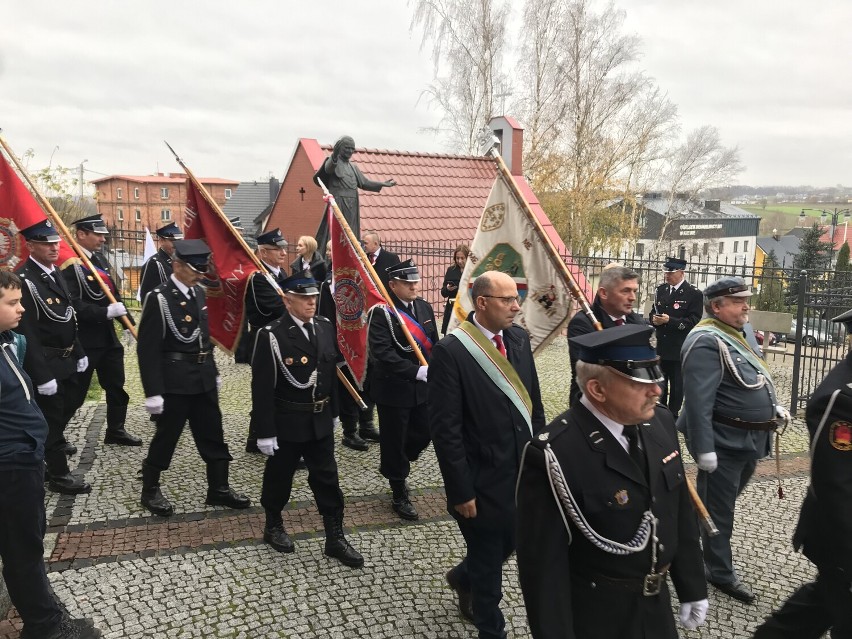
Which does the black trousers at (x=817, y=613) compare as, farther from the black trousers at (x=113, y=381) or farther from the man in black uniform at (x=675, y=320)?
the black trousers at (x=113, y=381)

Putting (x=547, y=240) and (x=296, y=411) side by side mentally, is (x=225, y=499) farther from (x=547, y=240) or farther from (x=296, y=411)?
(x=547, y=240)

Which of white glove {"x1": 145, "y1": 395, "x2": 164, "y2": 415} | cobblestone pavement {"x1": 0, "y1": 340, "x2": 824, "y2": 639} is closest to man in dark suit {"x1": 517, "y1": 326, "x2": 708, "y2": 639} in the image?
cobblestone pavement {"x1": 0, "y1": 340, "x2": 824, "y2": 639}

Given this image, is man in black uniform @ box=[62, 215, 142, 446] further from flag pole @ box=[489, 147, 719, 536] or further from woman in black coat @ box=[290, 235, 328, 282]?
flag pole @ box=[489, 147, 719, 536]

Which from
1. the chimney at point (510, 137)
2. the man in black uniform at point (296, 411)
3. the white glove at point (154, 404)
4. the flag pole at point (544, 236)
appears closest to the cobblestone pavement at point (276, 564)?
the man in black uniform at point (296, 411)

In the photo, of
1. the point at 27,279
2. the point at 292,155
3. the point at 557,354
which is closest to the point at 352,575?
the point at 27,279

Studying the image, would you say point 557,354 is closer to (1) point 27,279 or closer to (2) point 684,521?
(1) point 27,279

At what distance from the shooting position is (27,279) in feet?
18.9

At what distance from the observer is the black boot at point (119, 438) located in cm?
702

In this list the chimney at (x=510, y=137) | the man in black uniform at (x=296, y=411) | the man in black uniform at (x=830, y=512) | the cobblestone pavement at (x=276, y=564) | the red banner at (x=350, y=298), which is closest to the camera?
the man in black uniform at (x=830, y=512)

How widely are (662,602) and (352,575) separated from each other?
2610 millimetres

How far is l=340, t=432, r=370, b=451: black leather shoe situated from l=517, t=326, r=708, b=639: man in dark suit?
4928mm

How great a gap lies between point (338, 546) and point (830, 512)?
120 inches

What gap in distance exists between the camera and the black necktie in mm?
2381

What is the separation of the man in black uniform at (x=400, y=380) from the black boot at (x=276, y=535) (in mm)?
1005
